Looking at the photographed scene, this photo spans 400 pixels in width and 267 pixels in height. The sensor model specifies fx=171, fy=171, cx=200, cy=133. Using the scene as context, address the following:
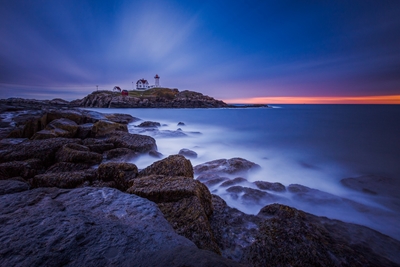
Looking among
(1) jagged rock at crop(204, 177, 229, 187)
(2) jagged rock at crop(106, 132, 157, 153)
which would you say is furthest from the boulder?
(1) jagged rock at crop(204, 177, 229, 187)

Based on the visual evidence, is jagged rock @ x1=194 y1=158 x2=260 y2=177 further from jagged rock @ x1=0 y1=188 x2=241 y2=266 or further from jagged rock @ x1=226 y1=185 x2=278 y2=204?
jagged rock @ x1=0 y1=188 x2=241 y2=266

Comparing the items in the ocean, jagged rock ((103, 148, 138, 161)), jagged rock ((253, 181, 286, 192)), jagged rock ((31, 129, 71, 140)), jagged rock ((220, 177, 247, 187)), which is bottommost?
the ocean

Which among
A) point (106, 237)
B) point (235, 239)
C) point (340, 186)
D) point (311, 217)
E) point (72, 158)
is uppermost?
point (106, 237)

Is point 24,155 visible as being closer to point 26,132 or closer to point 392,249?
point 26,132

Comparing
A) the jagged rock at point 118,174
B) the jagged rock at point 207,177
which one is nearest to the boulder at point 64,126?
the jagged rock at point 118,174

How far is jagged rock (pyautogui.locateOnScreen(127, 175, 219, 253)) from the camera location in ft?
7.93

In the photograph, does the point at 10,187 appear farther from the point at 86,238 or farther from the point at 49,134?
the point at 49,134

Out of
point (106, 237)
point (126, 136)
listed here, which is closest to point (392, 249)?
point (106, 237)

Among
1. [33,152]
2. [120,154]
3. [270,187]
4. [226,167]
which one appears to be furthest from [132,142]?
[270,187]

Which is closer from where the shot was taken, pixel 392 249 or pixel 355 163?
pixel 392 249

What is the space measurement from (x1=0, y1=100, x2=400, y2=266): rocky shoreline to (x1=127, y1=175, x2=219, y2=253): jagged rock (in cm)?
2

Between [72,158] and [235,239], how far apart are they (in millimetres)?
4941

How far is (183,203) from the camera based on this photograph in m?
2.85

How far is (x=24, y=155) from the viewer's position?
16.4ft
